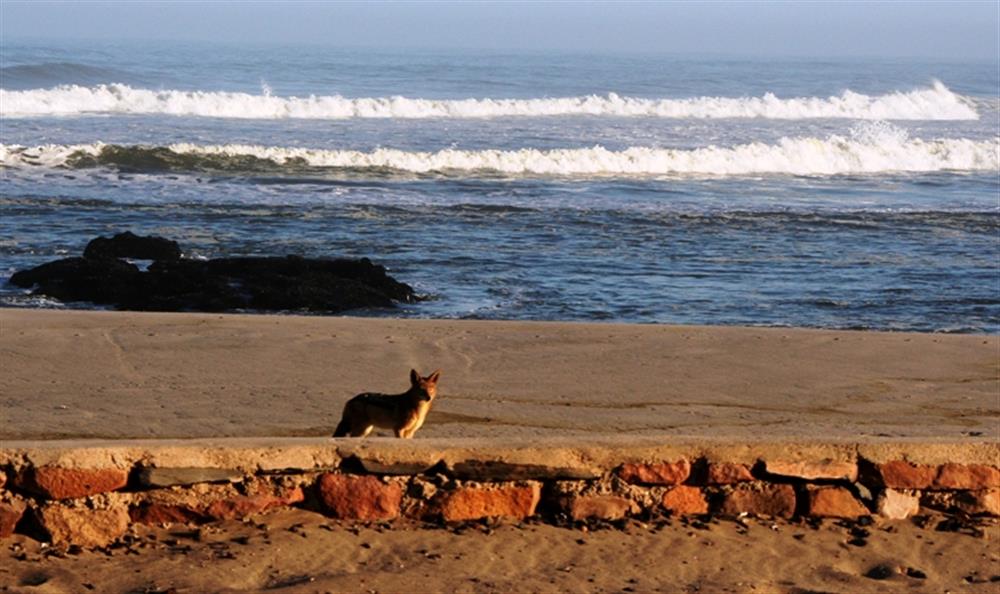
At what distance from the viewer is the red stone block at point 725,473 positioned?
6160mm

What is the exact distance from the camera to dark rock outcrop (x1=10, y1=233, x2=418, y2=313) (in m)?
13.3

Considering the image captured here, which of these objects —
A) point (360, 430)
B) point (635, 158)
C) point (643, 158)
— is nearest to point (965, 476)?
point (360, 430)

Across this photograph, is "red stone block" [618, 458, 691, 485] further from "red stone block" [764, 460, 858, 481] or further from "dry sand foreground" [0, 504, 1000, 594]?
"red stone block" [764, 460, 858, 481]

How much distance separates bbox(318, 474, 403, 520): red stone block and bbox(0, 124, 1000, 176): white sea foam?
21.5 meters

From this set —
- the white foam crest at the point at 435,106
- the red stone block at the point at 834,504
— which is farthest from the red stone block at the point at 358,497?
the white foam crest at the point at 435,106

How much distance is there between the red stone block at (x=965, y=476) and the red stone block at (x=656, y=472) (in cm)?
111

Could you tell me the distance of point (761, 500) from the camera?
20.4 feet

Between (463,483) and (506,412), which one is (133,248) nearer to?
(506,412)

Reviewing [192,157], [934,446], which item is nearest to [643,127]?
[192,157]

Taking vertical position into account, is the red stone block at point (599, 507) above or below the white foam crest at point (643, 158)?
above

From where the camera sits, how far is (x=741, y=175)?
2967 cm

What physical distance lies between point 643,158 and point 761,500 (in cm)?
2456

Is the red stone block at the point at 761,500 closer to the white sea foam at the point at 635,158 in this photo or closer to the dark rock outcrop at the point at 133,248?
the dark rock outcrop at the point at 133,248

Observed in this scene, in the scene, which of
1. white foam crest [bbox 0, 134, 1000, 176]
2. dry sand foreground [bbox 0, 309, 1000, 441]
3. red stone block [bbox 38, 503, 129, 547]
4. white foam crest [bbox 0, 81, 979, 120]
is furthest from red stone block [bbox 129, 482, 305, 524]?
white foam crest [bbox 0, 81, 979, 120]
